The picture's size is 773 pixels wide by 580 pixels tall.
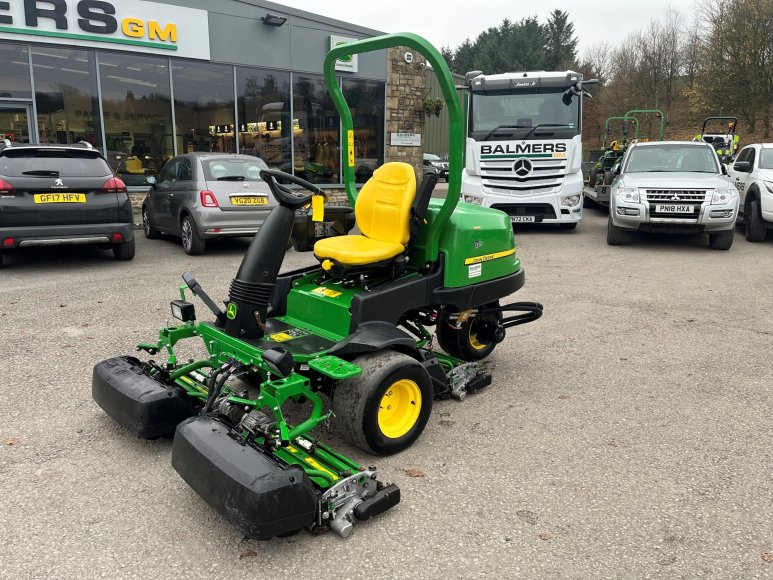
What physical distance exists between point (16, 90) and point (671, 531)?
1374cm

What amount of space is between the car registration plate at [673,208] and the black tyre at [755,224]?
2.13 m

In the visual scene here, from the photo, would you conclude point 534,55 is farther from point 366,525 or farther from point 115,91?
point 366,525

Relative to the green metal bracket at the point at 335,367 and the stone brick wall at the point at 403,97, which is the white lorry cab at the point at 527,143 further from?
the green metal bracket at the point at 335,367

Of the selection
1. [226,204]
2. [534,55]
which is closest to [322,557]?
[226,204]

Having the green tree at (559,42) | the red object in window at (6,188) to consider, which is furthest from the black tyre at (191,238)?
the green tree at (559,42)

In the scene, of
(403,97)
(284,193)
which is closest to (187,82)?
(403,97)

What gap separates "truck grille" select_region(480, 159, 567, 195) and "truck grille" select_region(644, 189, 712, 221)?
204cm

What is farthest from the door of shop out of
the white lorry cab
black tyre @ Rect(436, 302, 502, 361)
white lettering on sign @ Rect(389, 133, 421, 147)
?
black tyre @ Rect(436, 302, 502, 361)

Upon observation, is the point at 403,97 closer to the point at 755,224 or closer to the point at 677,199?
the point at 677,199

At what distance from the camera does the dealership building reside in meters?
12.4

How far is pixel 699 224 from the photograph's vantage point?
10.3 m

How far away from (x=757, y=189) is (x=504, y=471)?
10498mm

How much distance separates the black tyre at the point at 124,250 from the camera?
9.05m

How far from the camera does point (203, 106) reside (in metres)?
14.5
